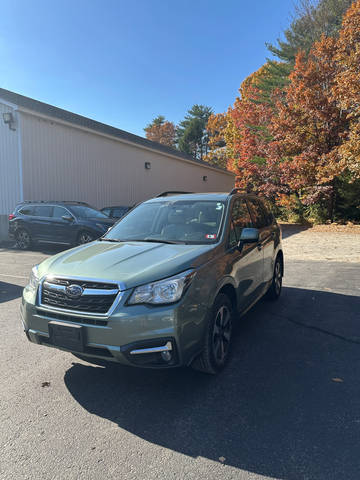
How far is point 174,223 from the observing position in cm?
411

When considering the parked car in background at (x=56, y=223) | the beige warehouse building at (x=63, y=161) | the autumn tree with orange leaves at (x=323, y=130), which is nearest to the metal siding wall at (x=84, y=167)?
the beige warehouse building at (x=63, y=161)

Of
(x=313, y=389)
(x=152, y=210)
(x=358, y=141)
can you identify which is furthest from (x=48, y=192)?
(x=313, y=389)

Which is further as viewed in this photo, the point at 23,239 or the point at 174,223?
the point at 23,239

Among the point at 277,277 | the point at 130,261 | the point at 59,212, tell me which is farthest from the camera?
the point at 59,212

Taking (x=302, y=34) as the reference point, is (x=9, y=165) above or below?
below

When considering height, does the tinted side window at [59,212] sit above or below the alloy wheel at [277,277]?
above

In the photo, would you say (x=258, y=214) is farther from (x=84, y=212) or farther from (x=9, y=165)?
(x=9, y=165)

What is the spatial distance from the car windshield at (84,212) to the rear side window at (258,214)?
747 cm

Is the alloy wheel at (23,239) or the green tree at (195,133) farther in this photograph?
the green tree at (195,133)

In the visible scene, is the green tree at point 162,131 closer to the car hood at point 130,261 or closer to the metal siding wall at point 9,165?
the metal siding wall at point 9,165

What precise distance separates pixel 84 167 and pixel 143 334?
52.0ft

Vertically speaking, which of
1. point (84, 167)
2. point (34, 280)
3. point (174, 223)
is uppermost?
point (84, 167)

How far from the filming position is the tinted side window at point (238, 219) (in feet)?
12.9

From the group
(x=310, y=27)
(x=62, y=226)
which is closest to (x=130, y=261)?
(x=62, y=226)
